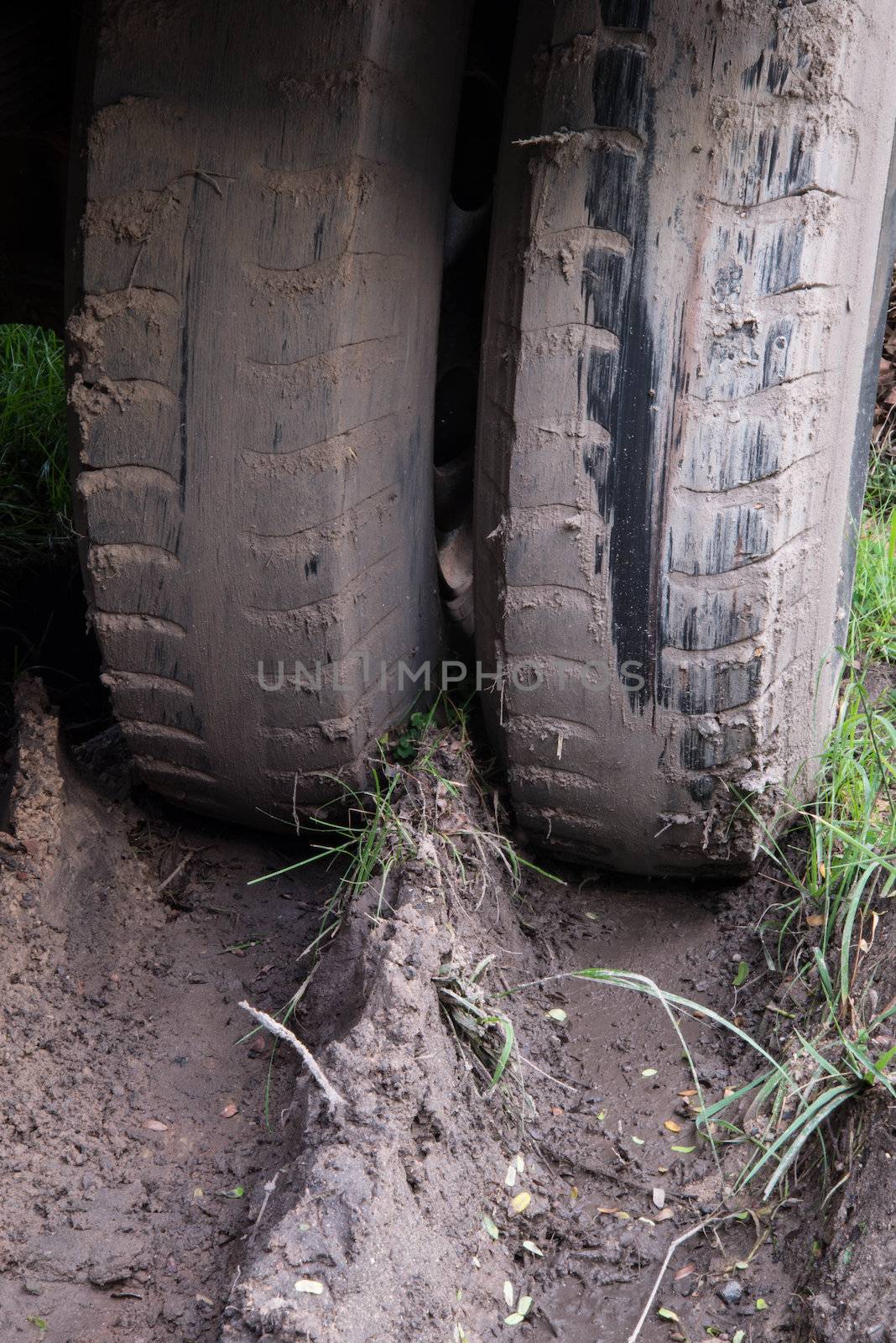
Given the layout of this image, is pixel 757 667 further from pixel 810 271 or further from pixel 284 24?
pixel 284 24

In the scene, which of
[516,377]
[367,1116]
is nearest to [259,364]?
[516,377]

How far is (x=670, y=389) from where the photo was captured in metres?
1.47

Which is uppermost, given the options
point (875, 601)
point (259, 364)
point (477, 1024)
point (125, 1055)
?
point (259, 364)

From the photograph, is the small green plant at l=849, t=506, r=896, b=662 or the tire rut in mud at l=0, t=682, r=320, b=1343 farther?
the small green plant at l=849, t=506, r=896, b=662

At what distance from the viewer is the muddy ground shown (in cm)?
117

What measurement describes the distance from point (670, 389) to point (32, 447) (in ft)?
6.68

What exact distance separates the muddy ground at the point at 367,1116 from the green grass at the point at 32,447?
1.06 meters

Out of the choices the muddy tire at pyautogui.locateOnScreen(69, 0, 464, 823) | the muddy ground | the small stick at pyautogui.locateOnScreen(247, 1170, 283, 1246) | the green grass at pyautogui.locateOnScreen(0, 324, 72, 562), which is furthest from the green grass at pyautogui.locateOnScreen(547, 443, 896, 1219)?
the green grass at pyautogui.locateOnScreen(0, 324, 72, 562)

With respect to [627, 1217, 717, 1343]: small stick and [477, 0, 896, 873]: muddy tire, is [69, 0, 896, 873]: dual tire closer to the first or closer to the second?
[477, 0, 896, 873]: muddy tire

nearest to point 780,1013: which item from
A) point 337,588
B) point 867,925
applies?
point 867,925

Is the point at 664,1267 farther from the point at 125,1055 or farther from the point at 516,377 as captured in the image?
the point at 516,377

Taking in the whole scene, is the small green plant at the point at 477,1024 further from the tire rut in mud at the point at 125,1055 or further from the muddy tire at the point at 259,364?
the muddy tire at the point at 259,364

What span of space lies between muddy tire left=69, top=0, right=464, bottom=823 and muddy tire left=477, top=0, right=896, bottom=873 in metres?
0.13

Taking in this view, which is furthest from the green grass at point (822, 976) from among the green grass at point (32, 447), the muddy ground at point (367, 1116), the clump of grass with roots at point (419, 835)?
the green grass at point (32, 447)
